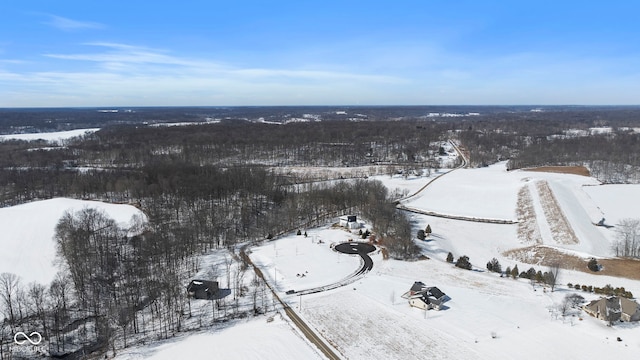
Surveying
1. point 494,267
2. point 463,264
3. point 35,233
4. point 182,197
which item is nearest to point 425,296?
point 463,264

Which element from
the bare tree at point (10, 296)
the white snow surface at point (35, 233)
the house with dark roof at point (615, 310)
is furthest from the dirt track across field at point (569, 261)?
the white snow surface at point (35, 233)

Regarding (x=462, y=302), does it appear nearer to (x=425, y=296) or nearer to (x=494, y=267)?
(x=425, y=296)

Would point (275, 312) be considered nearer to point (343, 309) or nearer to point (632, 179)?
point (343, 309)

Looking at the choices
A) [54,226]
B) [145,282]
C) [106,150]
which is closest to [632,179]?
[145,282]

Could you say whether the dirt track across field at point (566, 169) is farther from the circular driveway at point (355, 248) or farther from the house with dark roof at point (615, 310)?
the house with dark roof at point (615, 310)

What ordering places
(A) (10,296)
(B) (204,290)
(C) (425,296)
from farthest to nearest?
(B) (204,290) → (A) (10,296) → (C) (425,296)

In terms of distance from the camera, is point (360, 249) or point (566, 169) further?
point (566, 169)

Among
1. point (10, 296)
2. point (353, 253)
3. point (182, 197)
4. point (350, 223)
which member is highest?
point (182, 197)
